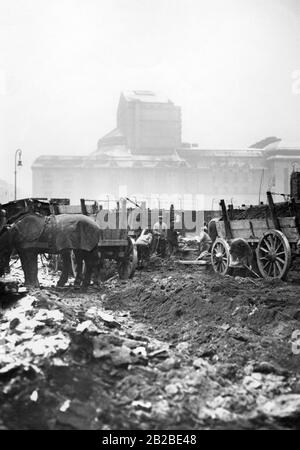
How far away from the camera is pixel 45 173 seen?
50.9m

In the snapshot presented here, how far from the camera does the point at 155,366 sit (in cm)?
407

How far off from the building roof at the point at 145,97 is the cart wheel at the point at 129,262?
4677 centimetres

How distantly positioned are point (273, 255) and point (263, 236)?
0.41m

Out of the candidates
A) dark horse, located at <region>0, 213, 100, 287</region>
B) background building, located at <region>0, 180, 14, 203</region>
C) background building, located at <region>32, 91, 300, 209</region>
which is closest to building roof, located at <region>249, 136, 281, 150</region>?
background building, located at <region>32, 91, 300, 209</region>

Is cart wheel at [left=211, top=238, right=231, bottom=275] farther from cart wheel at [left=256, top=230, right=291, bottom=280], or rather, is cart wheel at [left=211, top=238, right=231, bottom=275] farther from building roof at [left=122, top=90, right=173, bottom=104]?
building roof at [left=122, top=90, right=173, bottom=104]

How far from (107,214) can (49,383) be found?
8452 mm

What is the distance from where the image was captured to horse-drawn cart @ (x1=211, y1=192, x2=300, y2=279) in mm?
7520

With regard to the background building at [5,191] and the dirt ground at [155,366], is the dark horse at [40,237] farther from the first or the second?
the background building at [5,191]

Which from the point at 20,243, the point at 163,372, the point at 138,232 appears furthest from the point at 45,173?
the point at 163,372

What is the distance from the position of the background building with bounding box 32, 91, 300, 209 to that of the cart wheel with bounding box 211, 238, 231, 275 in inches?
1478

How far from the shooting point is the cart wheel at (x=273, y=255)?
24.0 ft

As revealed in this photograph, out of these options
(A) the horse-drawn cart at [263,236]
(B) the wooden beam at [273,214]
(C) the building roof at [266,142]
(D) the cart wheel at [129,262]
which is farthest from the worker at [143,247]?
(C) the building roof at [266,142]

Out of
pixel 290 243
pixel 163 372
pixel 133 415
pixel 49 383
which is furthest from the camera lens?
pixel 290 243
